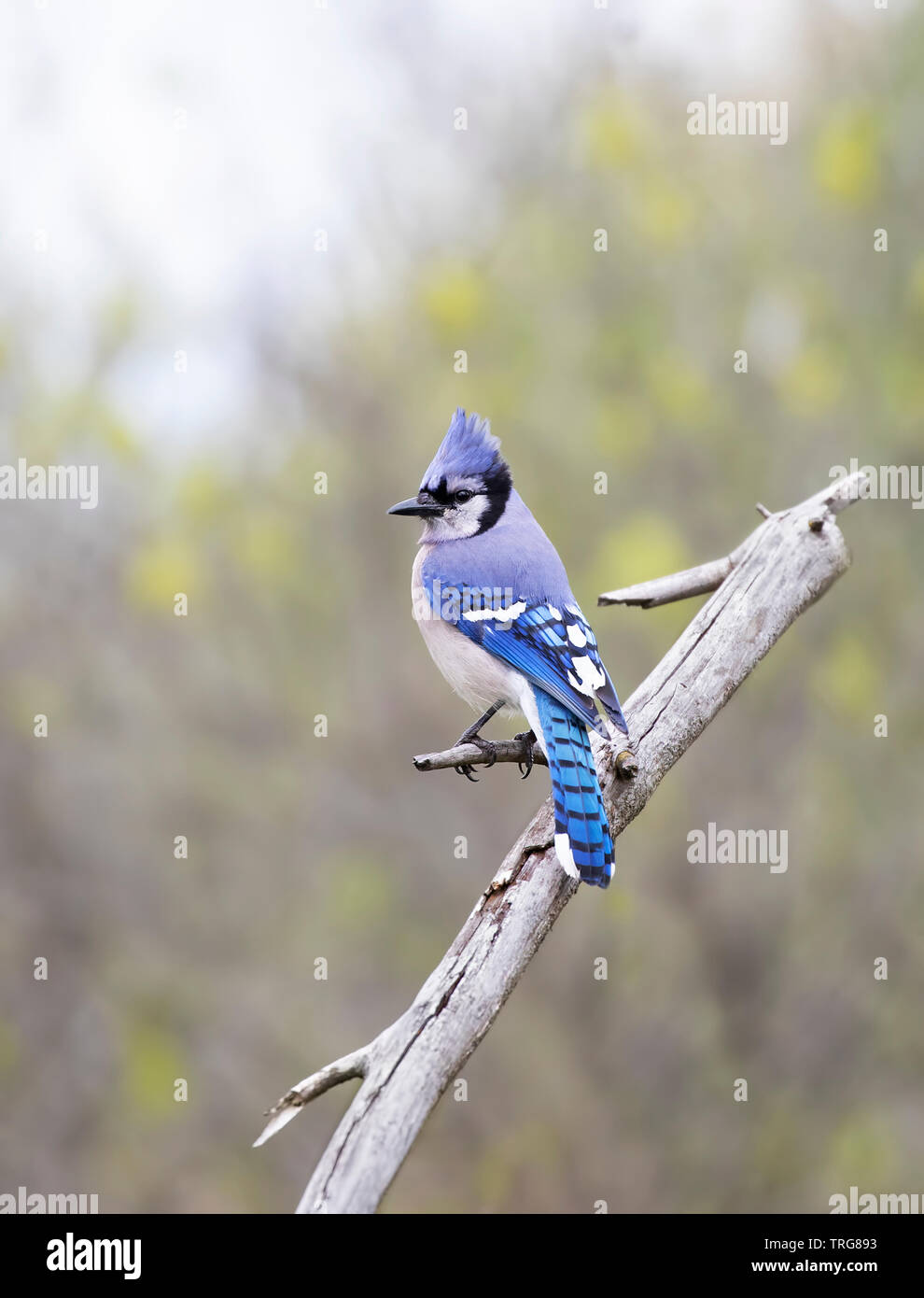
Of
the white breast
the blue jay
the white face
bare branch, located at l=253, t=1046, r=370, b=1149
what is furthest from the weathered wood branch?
the white face

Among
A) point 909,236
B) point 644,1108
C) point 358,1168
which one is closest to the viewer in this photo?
point 358,1168

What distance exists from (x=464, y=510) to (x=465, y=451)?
179 millimetres

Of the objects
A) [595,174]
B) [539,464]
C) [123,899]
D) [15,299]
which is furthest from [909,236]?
[123,899]

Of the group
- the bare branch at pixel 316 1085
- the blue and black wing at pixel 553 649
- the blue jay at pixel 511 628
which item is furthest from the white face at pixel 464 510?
the bare branch at pixel 316 1085

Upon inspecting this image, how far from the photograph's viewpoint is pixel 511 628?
3.27 meters

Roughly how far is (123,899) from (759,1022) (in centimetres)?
366

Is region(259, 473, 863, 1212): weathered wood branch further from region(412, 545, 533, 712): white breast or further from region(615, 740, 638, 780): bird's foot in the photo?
region(412, 545, 533, 712): white breast

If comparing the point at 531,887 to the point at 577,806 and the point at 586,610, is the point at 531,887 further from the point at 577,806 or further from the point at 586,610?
the point at 586,610

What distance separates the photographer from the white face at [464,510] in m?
3.67

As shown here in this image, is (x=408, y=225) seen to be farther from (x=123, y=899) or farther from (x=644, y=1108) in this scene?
(x=644, y=1108)

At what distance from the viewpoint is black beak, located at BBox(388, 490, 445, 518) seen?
12.0 ft

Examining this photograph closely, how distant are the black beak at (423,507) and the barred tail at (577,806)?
3.26 ft

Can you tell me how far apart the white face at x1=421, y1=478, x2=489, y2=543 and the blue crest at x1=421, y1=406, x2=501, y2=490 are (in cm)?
3

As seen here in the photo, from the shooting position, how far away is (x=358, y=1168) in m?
1.96
